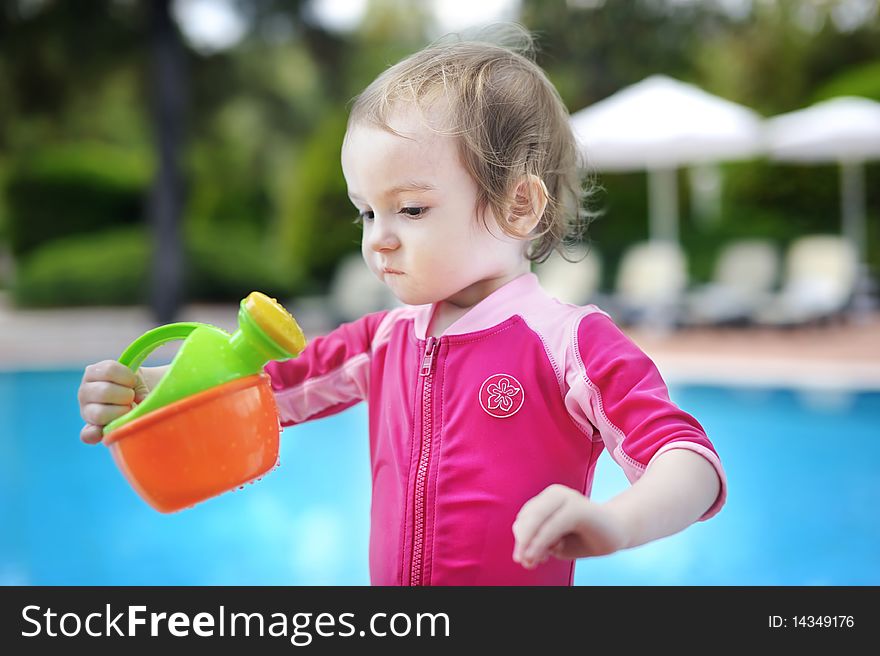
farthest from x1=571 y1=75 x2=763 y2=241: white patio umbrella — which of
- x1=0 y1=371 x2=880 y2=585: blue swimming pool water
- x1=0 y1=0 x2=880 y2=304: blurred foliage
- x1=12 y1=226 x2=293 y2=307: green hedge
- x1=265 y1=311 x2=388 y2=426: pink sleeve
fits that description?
x1=265 y1=311 x2=388 y2=426: pink sleeve

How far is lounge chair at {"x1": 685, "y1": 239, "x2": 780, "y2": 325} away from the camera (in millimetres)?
12258

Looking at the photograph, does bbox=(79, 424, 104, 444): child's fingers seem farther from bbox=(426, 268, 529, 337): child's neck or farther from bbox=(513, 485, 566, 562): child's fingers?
bbox=(513, 485, 566, 562): child's fingers

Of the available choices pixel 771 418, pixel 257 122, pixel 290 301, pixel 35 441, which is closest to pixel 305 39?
pixel 257 122

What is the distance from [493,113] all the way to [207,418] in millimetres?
630

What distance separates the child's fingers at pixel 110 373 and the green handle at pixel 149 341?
0.09ft

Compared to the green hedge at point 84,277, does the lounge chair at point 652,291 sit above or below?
below

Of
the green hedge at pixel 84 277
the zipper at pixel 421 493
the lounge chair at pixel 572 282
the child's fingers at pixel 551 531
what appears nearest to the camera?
the child's fingers at pixel 551 531

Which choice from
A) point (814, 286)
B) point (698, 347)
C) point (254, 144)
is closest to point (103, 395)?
point (698, 347)

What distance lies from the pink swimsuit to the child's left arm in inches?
6.2

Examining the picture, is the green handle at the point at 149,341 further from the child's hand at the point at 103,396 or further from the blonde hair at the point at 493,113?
the blonde hair at the point at 493,113

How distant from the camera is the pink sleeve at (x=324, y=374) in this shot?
1.72m

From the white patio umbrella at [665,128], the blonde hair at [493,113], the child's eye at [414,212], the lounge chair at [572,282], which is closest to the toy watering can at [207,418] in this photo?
the child's eye at [414,212]

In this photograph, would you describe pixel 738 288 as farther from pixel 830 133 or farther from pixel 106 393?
pixel 106 393

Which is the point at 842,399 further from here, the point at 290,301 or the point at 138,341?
the point at 290,301
